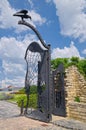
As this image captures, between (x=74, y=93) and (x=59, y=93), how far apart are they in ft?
2.93

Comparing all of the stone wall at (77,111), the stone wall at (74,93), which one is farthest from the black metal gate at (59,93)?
the stone wall at (77,111)

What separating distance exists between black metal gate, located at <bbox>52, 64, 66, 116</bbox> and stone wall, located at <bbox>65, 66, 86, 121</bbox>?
0.23 m

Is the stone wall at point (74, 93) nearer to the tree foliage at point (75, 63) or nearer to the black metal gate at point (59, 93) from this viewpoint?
the black metal gate at point (59, 93)

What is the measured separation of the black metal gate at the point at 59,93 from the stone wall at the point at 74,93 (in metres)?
0.23

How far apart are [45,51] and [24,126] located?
3.67 meters

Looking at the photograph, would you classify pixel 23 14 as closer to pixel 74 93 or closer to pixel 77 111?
pixel 74 93

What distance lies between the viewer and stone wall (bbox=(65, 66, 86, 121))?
10383 mm

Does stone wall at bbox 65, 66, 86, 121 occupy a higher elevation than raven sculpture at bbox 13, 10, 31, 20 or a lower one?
lower

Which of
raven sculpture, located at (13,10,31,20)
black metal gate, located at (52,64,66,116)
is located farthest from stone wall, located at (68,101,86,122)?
raven sculpture, located at (13,10,31,20)

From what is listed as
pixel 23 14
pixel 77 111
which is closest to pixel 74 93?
pixel 77 111

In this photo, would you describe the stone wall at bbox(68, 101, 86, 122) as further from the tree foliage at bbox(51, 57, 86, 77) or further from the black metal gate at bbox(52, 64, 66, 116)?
the tree foliage at bbox(51, 57, 86, 77)

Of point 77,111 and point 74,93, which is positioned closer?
point 77,111

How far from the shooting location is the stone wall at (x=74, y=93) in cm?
1038

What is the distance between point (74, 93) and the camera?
12109mm
